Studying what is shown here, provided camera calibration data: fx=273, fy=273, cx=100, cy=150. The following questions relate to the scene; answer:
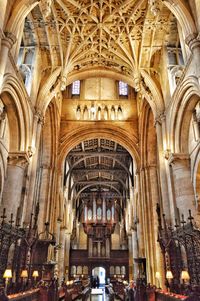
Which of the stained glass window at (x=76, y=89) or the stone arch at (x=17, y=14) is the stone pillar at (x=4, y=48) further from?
the stained glass window at (x=76, y=89)

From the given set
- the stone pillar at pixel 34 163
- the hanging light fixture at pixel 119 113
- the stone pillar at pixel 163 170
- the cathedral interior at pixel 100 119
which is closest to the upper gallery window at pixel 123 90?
the cathedral interior at pixel 100 119

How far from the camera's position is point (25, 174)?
11.9 m

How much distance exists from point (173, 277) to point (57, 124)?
12.8 m

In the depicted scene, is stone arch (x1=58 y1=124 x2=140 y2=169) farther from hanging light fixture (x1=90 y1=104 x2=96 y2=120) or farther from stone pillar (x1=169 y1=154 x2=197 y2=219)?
stone pillar (x1=169 y1=154 x2=197 y2=219)

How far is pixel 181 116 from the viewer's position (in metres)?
12.0

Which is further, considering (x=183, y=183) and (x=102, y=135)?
(x=102, y=135)

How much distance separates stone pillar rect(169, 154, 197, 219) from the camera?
11.1m

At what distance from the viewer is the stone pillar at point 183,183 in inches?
437

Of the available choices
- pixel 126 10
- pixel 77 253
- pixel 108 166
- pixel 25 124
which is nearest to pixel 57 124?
pixel 25 124

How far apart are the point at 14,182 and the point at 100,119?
10.7 m

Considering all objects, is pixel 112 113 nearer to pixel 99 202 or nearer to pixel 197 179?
pixel 197 179

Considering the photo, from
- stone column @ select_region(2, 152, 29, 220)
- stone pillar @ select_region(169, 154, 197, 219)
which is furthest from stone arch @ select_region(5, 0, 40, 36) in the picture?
stone pillar @ select_region(169, 154, 197, 219)

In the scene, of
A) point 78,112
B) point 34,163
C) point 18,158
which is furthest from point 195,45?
point 78,112

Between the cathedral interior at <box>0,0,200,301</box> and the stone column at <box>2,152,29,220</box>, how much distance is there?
45mm
